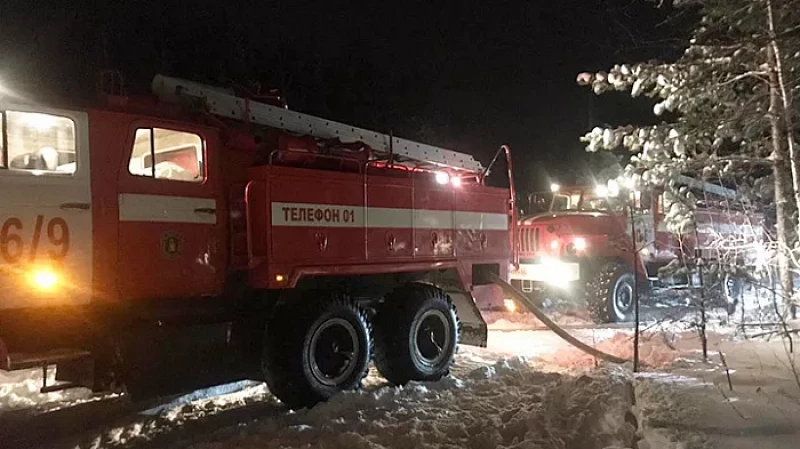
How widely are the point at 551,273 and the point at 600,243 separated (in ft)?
4.01

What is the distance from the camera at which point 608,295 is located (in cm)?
1284

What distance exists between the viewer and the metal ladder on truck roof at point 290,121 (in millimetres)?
6859

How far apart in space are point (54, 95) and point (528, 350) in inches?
273

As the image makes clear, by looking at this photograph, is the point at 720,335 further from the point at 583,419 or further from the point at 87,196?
the point at 87,196

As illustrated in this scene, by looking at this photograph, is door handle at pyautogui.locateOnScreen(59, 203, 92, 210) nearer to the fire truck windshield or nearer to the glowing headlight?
the glowing headlight

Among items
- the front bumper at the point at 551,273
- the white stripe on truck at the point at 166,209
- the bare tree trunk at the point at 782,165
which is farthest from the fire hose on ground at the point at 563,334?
the white stripe on truck at the point at 166,209

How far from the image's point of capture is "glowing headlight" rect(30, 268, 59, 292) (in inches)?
212

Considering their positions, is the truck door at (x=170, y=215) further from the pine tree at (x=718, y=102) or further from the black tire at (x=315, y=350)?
the pine tree at (x=718, y=102)

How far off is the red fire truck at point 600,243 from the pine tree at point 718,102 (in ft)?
3.57

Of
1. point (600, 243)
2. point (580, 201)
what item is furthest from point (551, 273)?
point (580, 201)

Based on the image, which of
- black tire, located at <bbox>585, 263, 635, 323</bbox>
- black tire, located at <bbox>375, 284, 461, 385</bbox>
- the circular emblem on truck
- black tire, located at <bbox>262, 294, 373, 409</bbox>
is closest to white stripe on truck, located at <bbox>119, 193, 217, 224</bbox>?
the circular emblem on truck

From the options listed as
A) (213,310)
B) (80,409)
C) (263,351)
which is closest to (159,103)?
(213,310)

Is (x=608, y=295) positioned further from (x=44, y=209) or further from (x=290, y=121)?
(x=44, y=209)

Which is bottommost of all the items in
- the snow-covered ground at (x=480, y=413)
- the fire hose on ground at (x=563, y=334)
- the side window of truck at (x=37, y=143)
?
the snow-covered ground at (x=480, y=413)
